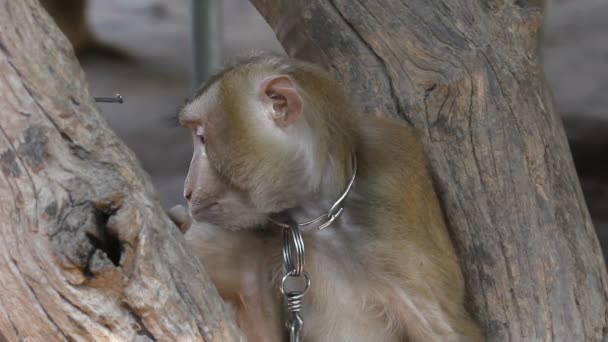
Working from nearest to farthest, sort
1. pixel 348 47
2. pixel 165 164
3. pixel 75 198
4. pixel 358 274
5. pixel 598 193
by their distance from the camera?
1. pixel 75 198
2. pixel 358 274
3. pixel 348 47
4. pixel 598 193
5. pixel 165 164

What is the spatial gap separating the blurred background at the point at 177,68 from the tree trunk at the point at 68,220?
302cm

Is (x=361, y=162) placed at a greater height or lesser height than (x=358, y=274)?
greater

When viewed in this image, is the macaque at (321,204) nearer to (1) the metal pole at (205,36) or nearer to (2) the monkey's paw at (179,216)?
(2) the monkey's paw at (179,216)

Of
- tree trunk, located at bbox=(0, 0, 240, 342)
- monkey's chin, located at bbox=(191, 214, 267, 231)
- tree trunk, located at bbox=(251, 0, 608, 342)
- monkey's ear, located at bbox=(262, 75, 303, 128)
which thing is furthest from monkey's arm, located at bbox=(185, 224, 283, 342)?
tree trunk, located at bbox=(0, 0, 240, 342)

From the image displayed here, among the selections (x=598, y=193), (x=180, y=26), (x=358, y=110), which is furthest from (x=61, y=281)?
(x=180, y=26)

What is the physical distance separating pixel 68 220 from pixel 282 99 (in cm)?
77

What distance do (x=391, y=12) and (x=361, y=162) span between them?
1.62ft

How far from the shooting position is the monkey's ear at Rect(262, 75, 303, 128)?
202cm

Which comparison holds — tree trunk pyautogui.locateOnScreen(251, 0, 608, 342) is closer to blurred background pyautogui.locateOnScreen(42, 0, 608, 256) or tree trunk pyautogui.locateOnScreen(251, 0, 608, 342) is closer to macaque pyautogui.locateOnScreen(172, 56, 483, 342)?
macaque pyautogui.locateOnScreen(172, 56, 483, 342)

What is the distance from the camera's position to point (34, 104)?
1481 millimetres

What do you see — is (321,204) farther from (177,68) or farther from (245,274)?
(177,68)

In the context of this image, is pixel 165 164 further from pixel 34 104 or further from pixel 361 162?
pixel 34 104

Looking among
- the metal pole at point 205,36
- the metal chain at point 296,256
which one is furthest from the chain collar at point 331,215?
the metal pole at point 205,36

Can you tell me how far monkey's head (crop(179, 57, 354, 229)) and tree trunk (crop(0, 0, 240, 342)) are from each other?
486 mm
